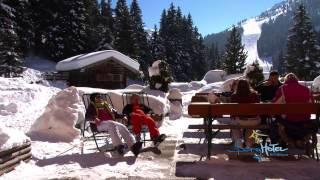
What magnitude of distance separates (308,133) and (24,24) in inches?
1746

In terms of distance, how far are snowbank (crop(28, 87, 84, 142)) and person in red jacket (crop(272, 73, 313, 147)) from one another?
453 centimetres

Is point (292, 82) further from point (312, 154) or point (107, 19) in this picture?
point (107, 19)

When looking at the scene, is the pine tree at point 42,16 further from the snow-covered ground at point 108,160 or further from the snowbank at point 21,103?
the snow-covered ground at point 108,160

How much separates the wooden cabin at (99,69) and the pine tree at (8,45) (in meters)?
4.40

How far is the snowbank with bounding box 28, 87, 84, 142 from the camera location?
9.20 m

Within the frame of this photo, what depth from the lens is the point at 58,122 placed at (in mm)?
9344

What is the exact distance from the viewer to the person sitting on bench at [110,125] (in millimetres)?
7379

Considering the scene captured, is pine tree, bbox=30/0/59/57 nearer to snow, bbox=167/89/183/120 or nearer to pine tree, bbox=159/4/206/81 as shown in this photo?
pine tree, bbox=159/4/206/81

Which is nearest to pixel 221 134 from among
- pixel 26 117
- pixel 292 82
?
pixel 292 82

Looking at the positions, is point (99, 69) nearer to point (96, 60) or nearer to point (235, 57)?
point (96, 60)

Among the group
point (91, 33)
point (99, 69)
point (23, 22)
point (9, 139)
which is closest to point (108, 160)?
point (9, 139)

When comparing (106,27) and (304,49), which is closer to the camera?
(304,49)

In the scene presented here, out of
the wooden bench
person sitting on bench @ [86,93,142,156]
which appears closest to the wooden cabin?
person sitting on bench @ [86,93,142,156]

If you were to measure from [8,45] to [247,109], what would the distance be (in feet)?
120
